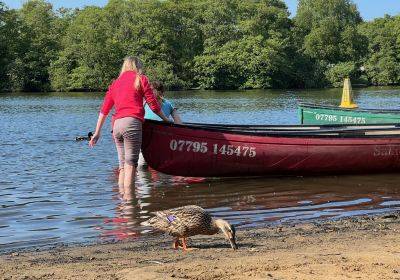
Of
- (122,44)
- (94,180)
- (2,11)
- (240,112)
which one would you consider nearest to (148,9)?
(122,44)

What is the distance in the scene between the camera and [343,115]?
60.2 feet

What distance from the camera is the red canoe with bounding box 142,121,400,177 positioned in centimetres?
1020

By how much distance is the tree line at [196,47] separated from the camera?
244 feet

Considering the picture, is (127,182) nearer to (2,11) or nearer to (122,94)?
(122,94)

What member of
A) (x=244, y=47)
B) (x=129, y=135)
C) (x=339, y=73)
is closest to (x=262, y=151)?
(x=129, y=135)

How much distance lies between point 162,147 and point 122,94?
2.18 metres

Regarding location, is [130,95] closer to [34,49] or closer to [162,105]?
[162,105]

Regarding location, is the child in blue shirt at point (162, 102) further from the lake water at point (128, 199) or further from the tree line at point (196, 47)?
the tree line at point (196, 47)

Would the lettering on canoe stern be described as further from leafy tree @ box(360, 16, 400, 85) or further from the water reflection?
leafy tree @ box(360, 16, 400, 85)

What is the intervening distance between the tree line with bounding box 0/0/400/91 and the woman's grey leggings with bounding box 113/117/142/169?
64.2m

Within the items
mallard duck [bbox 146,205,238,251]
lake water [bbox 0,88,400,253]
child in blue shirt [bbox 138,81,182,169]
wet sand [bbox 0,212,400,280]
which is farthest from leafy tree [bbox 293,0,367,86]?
mallard duck [bbox 146,205,238,251]

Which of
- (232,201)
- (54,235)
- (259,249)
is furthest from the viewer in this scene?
(232,201)

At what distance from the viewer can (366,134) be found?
37.8ft

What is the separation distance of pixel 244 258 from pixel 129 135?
10.9 feet
